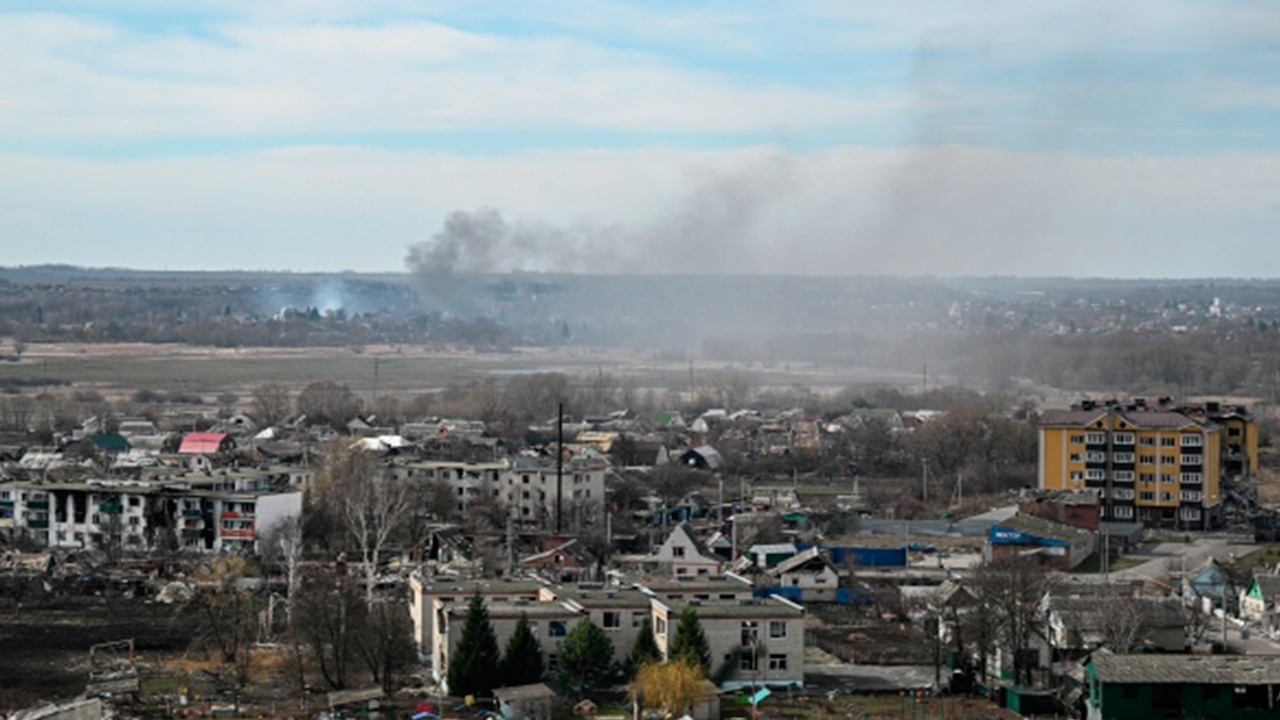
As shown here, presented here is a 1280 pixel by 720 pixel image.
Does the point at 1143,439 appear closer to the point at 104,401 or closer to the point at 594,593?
the point at 594,593

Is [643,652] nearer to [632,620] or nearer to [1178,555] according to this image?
[632,620]

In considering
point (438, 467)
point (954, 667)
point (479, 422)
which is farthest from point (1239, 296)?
point (954, 667)

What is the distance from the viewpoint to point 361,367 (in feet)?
229

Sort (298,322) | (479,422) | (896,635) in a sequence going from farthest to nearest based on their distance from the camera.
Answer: (298,322) → (479,422) → (896,635)

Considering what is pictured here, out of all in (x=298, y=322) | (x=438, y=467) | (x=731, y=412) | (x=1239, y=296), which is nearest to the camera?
(x=438, y=467)

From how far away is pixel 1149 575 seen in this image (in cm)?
2275

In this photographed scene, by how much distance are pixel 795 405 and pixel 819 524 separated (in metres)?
21.6

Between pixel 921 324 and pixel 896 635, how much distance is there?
7537 centimetres

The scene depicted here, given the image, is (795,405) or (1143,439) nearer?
(1143,439)

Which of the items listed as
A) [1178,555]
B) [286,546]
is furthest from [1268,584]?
[286,546]

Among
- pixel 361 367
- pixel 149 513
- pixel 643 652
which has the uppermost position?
pixel 643 652

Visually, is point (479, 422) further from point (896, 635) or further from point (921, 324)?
point (921, 324)

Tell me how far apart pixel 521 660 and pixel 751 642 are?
1817 millimetres

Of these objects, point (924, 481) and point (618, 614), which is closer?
point (618, 614)
